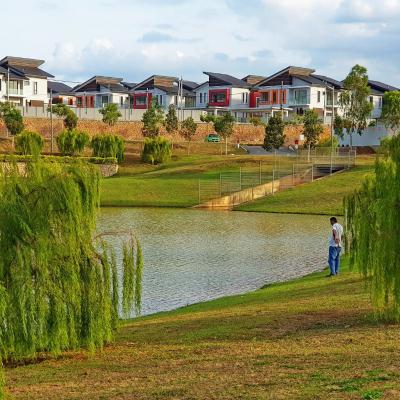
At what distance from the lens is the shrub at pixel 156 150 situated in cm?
7669

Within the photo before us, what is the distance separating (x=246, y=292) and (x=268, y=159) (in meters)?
50.4

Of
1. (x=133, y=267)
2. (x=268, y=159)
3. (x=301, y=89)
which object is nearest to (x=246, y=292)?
(x=133, y=267)

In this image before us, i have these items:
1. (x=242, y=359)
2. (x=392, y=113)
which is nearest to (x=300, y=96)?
(x=392, y=113)

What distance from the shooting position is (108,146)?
7600 centimetres

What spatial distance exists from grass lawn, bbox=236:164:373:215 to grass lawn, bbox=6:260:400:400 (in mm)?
35311

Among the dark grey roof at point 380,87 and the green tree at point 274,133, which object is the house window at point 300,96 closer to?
the dark grey roof at point 380,87

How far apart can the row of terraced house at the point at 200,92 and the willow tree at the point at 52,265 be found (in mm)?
86697

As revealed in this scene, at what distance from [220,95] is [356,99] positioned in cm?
4495

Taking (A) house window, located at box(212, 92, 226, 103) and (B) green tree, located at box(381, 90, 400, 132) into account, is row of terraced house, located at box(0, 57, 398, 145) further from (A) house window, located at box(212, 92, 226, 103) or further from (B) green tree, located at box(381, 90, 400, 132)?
(B) green tree, located at box(381, 90, 400, 132)

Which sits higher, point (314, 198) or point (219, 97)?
point (219, 97)

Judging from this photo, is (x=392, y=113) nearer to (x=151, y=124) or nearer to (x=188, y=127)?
(x=188, y=127)

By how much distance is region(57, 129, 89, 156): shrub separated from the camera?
252ft

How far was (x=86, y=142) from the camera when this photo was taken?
78.2 m

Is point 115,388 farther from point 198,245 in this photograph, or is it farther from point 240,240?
point 240,240
